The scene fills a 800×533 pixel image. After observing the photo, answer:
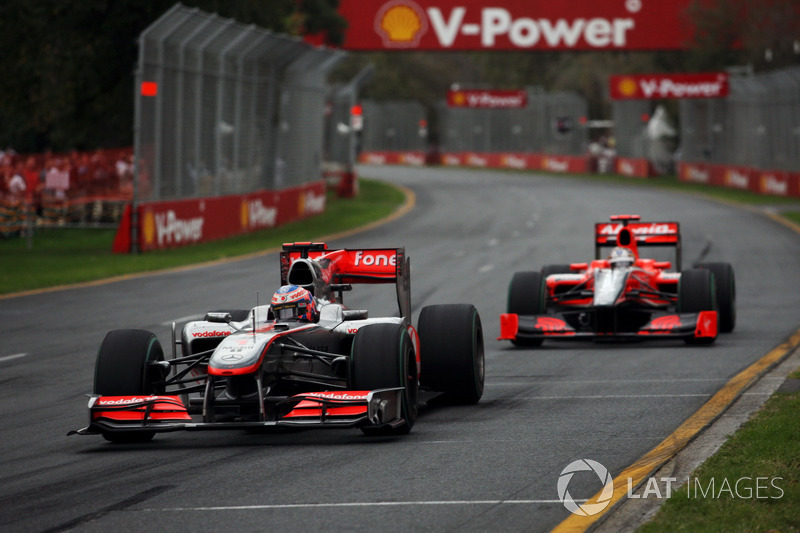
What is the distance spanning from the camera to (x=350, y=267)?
11180mm

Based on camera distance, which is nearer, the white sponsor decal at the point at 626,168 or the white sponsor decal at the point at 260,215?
the white sponsor decal at the point at 260,215

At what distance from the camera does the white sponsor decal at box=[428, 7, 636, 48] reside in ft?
177

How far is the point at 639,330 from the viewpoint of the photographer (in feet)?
47.8

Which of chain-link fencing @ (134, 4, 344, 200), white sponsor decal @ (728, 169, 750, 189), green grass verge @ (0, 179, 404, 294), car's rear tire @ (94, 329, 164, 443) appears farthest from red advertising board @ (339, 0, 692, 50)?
car's rear tire @ (94, 329, 164, 443)

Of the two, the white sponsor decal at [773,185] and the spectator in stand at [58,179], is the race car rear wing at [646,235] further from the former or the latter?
the white sponsor decal at [773,185]

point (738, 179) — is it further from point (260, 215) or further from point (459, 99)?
point (459, 99)

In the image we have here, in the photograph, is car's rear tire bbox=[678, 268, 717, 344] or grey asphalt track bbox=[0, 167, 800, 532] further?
car's rear tire bbox=[678, 268, 717, 344]

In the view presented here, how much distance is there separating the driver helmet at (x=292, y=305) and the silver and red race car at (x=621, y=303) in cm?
491

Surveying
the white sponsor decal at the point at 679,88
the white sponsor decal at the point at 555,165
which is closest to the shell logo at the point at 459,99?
the white sponsor decal at the point at 555,165

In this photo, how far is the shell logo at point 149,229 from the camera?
27484 millimetres

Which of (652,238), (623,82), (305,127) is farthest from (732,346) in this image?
(623,82)

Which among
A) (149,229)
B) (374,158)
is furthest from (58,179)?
(374,158)

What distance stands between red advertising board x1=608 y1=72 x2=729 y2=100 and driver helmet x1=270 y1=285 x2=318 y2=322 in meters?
48.9

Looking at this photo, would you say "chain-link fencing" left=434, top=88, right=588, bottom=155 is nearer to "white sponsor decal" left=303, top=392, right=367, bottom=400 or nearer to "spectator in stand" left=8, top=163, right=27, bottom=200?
"spectator in stand" left=8, top=163, right=27, bottom=200
